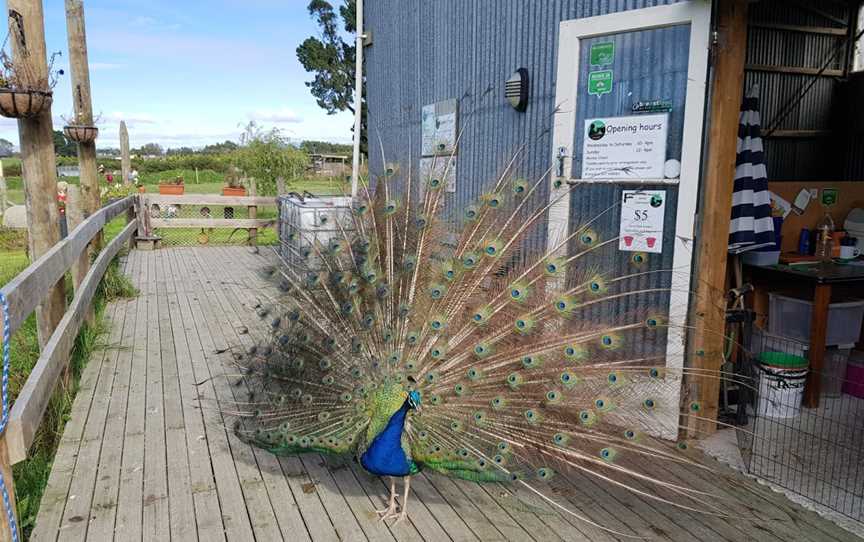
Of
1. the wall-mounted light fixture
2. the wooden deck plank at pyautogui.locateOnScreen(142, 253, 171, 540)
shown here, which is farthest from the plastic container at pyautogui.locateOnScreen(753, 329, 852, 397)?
the wooden deck plank at pyautogui.locateOnScreen(142, 253, 171, 540)

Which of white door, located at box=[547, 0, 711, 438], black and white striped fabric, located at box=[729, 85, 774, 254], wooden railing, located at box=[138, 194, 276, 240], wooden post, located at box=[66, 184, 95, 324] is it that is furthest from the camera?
wooden railing, located at box=[138, 194, 276, 240]

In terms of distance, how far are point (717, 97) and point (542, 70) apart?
191 cm

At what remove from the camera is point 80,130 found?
10234 millimetres

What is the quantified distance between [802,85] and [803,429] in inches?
157

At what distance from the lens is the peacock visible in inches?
121

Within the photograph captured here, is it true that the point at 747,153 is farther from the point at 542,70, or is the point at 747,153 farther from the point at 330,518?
the point at 330,518

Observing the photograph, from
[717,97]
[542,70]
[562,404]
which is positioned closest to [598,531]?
[562,404]

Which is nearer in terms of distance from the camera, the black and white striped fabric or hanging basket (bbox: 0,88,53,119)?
the black and white striped fabric

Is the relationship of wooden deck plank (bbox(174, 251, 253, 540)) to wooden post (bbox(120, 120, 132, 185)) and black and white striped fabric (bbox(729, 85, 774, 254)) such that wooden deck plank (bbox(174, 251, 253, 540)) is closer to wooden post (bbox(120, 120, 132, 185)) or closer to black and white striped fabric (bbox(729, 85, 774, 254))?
black and white striped fabric (bbox(729, 85, 774, 254))

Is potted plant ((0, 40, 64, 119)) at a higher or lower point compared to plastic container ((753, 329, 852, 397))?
higher

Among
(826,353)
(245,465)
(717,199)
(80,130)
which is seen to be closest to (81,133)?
(80,130)

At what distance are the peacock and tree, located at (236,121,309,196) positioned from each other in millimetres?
15536

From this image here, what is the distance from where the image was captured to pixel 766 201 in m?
4.82

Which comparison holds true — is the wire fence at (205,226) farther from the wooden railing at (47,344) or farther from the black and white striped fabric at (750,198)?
the black and white striped fabric at (750,198)
